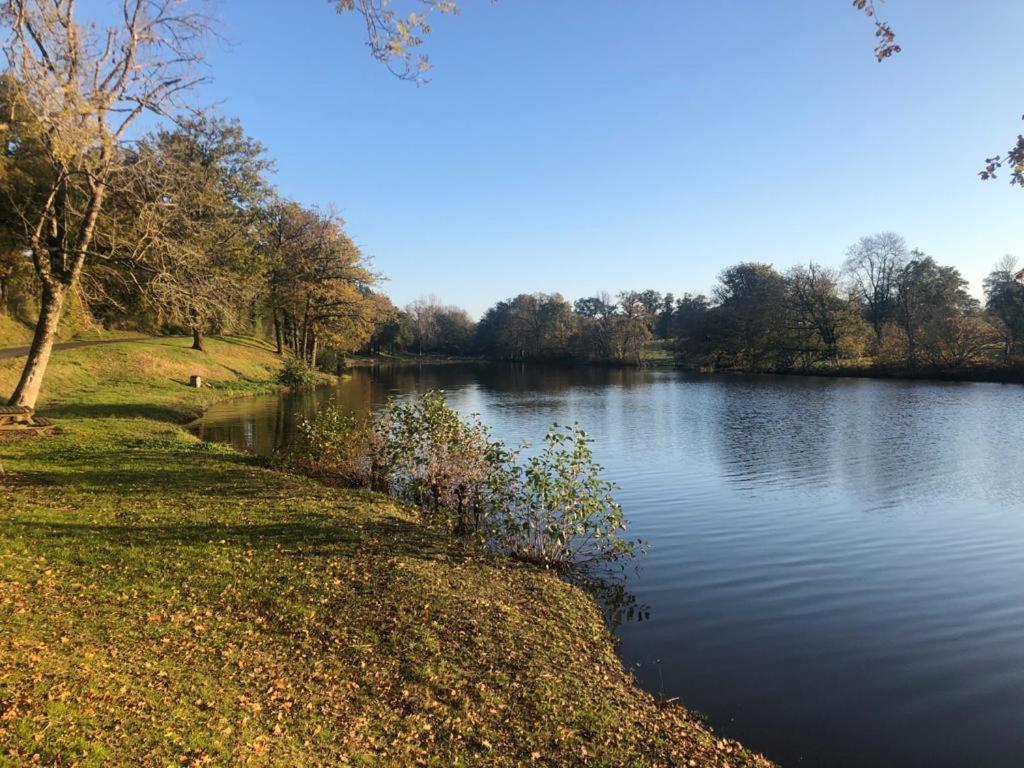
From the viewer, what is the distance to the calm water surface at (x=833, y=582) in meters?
6.54

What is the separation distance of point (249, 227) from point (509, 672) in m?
41.6

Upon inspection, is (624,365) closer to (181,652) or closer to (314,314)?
(314,314)

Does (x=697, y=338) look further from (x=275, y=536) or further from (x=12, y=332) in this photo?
(x=275, y=536)

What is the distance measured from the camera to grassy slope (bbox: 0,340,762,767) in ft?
14.3

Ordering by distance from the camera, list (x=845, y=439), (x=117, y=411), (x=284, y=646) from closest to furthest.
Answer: (x=284, y=646) → (x=117, y=411) → (x=845, y=439)

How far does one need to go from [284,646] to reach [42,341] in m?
13.7

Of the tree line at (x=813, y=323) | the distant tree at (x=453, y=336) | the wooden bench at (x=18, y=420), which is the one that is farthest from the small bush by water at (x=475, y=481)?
the distant tree at (x=453, y=336)

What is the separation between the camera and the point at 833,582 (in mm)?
10273

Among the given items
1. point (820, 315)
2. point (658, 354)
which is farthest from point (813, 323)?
point (658, 354)

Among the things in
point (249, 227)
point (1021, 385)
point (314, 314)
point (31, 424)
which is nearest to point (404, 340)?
point (314, 314)

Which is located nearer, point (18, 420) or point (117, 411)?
point (18, 420)

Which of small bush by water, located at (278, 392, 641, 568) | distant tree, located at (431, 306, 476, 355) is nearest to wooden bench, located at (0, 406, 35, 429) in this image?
small bush by water, located at (278, 392, 641, 568)

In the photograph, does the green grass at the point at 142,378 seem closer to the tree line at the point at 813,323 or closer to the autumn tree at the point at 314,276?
the autumn tree at the point at 314,276

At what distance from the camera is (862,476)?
58.6 ft
